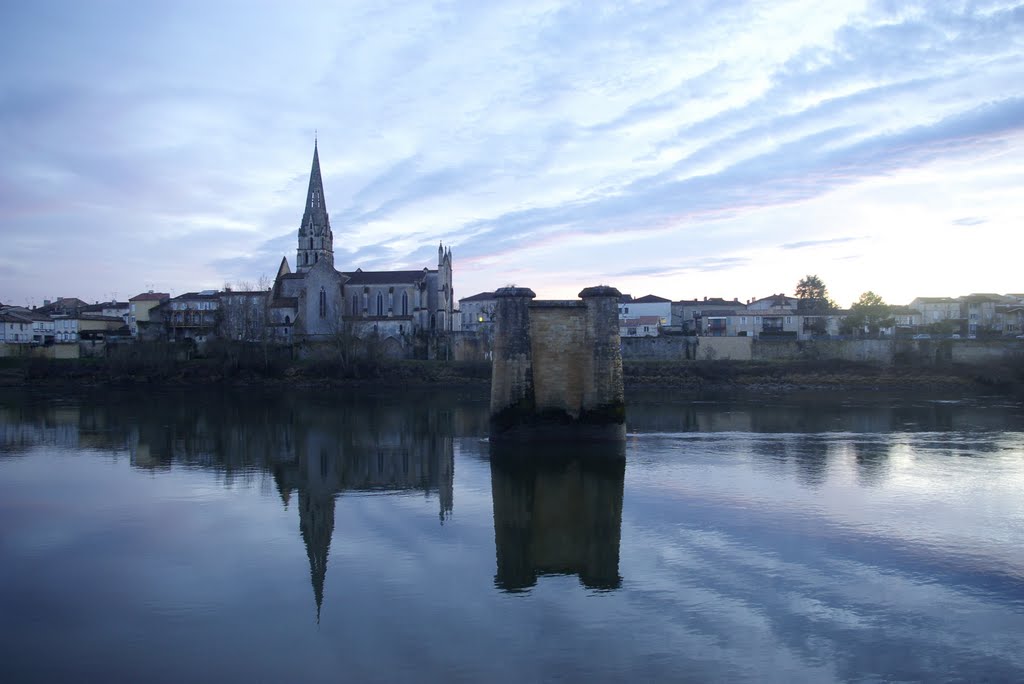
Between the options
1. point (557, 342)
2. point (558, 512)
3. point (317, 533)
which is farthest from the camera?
point (557, 342)

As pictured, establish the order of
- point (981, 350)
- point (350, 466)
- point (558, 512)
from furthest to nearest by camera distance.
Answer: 1. point (981, 350)
2. point (350, 466)
3. point (558, 512)

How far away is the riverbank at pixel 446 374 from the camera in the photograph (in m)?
51.0

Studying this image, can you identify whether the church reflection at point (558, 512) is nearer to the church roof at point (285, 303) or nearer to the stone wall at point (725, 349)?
the stone wall at point (725, 349)

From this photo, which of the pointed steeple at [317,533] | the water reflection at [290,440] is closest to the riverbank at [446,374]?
the water reflection at [290,440]

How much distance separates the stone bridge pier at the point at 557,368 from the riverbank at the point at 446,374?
2887 cm

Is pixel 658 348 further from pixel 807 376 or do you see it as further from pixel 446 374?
pixel 446 374

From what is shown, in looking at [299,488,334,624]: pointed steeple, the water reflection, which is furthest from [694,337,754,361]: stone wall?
[299,488,334,624]: pointed steeple

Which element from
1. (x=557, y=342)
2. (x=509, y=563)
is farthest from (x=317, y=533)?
(x=557, y=342)

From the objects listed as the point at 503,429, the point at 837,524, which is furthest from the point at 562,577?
the point at 503,429

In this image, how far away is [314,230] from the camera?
75250mm

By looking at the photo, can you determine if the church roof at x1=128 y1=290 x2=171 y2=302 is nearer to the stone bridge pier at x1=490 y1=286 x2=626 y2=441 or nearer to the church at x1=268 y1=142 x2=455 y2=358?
the church at x1=268 y1=142 x2=455 y2=358

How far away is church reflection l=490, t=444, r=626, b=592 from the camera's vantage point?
12.3 meters

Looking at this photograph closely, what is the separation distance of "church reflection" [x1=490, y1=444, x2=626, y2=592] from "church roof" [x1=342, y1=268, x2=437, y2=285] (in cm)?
4635

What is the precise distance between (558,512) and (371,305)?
5325cm
